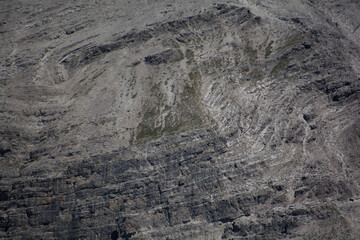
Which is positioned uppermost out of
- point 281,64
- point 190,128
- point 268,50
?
point 268,50

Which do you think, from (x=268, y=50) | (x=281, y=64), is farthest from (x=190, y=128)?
(x=268, y=50)

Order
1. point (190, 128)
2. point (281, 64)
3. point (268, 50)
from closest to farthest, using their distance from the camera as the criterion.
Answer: point (190, 128), point (281, 64), point (268, 50)

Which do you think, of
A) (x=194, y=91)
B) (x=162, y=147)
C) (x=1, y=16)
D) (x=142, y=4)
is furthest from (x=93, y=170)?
(x=1, y=16)

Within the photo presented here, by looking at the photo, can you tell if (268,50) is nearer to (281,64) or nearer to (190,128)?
(281,64)

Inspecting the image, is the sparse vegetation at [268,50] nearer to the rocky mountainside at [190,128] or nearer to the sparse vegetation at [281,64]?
the rocky mountainside at [190,128]

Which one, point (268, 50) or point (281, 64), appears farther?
point (268, 50)

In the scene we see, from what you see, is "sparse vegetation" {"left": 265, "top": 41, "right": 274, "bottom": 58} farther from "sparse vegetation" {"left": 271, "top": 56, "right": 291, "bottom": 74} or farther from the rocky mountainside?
"sparse vegetation" {"left": 271, "top": 56, "right": 291, "bottom": 74}

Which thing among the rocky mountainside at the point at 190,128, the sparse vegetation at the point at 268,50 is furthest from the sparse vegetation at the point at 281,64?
the sparse vegetation at the point at 268,50

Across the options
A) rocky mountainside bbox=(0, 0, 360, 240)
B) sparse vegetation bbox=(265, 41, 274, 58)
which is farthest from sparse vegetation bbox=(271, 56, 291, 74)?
sparse vegetation bbox=(265, 41, 274, 58)

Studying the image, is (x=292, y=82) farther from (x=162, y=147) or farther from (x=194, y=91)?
(x=162, y=147)
